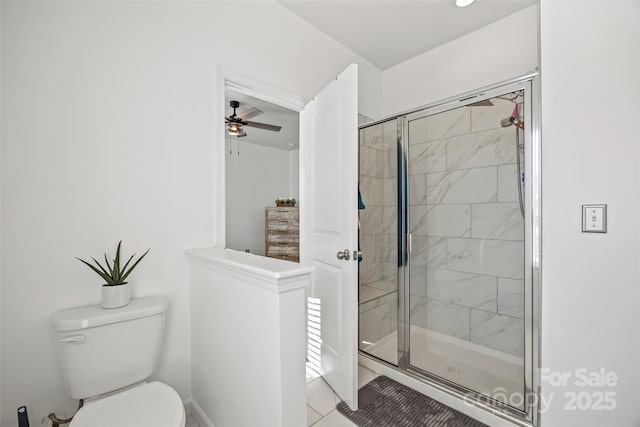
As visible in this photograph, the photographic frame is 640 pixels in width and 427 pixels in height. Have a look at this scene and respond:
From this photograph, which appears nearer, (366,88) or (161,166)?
(161,166)

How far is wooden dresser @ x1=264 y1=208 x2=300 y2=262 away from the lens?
3.84 m

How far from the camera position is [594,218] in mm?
1154

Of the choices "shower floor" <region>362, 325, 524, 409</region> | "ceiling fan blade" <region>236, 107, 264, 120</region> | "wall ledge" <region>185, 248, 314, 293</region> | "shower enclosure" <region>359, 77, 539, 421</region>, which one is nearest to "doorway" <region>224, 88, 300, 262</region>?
"ceiling fan blade" <region>236, 107, 264, 120</region>

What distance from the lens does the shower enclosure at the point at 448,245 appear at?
1.93 metres

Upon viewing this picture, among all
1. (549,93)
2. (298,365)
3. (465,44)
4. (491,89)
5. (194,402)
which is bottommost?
(194,402)

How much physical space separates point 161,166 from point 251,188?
10.3 feet

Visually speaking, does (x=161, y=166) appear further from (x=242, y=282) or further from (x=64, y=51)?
(x=242, y=282)

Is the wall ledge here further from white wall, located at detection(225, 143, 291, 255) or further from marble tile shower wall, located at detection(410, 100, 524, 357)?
white wall, located at detection(225, 143, 291, 255)

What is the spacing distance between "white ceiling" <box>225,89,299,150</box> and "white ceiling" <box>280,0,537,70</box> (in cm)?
79

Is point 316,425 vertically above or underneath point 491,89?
underneath

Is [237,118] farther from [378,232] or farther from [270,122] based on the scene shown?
[378,232]

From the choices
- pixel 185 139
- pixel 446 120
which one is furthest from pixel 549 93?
pixel 185 139

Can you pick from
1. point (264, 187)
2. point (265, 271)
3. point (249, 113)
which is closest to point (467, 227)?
point (265, 271)

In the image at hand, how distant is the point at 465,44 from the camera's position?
241 centimetres
